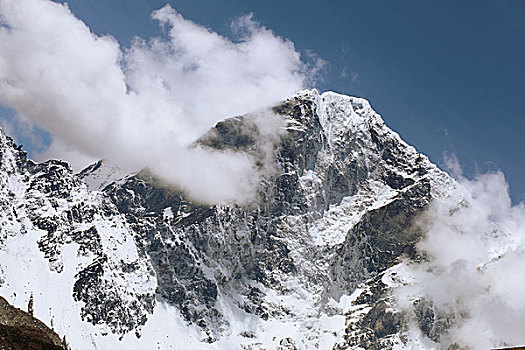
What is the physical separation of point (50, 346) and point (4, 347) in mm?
8045

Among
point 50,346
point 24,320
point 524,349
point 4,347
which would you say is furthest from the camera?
point 24,320

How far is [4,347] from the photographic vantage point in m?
76.7

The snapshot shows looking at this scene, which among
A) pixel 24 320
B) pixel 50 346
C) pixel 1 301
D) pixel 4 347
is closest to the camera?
pixel 4 347

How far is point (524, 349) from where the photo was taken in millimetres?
54656

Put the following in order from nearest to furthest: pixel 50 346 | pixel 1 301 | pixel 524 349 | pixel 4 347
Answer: pixel 524 349 < pixel 4 347 < pixel 50 346 < pixel 1 301

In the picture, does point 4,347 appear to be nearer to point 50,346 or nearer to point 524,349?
point 50,346

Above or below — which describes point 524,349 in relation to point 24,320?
below

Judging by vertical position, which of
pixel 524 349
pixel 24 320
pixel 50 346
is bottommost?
pixel 524 349

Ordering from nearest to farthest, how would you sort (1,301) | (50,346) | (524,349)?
(524,349) < (50,346) < (1,301)

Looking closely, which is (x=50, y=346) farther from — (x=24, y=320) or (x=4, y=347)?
(x=24, y=320)

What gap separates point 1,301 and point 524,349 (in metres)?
143

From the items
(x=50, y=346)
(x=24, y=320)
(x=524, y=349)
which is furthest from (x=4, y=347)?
(x=24, y=320)

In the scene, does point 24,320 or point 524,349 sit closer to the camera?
point 524,349

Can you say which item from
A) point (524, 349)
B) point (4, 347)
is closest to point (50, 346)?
point (4, 347)
